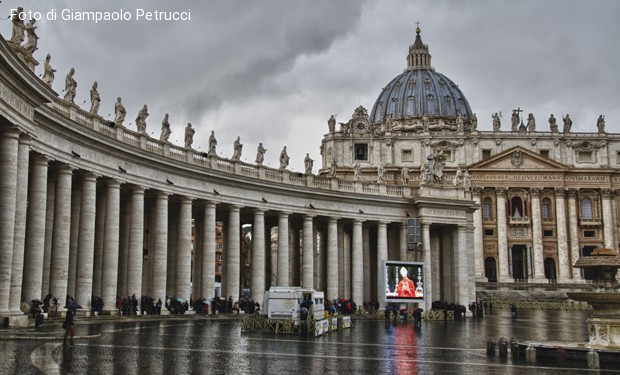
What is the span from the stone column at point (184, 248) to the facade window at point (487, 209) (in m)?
85.7

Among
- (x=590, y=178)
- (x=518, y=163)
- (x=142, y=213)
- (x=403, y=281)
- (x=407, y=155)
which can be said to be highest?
→ (x=407, y=155)

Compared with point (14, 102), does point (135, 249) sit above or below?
below

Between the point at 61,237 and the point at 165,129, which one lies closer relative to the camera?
the point at 61,237

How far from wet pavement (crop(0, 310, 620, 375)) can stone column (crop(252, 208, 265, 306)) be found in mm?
21642

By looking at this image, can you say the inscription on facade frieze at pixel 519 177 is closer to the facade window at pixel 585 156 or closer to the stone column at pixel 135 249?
the facade window at pixel 585 156

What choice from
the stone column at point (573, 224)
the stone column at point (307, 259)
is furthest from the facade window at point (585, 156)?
the stone column at point (307, 259)

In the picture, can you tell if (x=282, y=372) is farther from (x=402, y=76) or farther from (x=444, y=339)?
(x=402, y=76)

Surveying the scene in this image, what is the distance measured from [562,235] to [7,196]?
366 feet

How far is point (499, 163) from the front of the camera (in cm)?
13112

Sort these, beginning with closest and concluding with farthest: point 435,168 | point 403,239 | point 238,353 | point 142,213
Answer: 1. point 238,353
2. point 142,213
3. point 403,239
4. point 435,168

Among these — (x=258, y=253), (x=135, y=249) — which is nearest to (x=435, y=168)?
(x=258, y=253)

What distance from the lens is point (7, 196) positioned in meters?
34.0

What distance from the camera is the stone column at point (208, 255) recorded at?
2251 inches

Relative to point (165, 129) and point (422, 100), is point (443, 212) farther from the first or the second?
point (422, 100)
